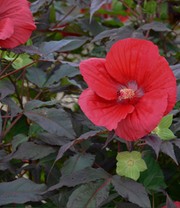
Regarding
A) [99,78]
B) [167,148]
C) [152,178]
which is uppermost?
[99,78]

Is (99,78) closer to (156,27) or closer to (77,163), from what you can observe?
(77,163)

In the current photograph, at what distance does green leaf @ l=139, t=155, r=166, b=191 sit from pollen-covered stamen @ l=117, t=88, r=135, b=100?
0.53ft

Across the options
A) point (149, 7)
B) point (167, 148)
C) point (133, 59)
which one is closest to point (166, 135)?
point (167, 148)

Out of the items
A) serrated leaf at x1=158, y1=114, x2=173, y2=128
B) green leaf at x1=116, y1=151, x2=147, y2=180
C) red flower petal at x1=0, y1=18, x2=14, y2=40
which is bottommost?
green leaf at x1=116, y1=151, x2=147, y2=180

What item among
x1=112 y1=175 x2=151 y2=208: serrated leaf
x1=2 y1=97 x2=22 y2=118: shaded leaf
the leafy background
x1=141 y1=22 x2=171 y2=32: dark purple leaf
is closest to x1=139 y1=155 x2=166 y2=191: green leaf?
the leafy background

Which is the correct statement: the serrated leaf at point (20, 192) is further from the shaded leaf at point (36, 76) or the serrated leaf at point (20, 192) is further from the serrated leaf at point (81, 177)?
the shaded leaf at point (36, 76)

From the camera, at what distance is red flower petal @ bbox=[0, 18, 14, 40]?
101 centimetres

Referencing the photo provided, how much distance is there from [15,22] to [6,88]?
0.13 metres

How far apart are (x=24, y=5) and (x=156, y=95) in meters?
0.34

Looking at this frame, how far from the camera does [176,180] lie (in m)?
1.26

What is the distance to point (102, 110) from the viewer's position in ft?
3.10

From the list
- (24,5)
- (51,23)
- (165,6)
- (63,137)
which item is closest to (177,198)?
(63,137)

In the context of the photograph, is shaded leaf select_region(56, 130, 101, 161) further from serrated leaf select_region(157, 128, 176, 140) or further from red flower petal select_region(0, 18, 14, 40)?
red flower petal select_region(0, 18, 14, 40)

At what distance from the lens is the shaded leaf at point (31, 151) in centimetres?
105
